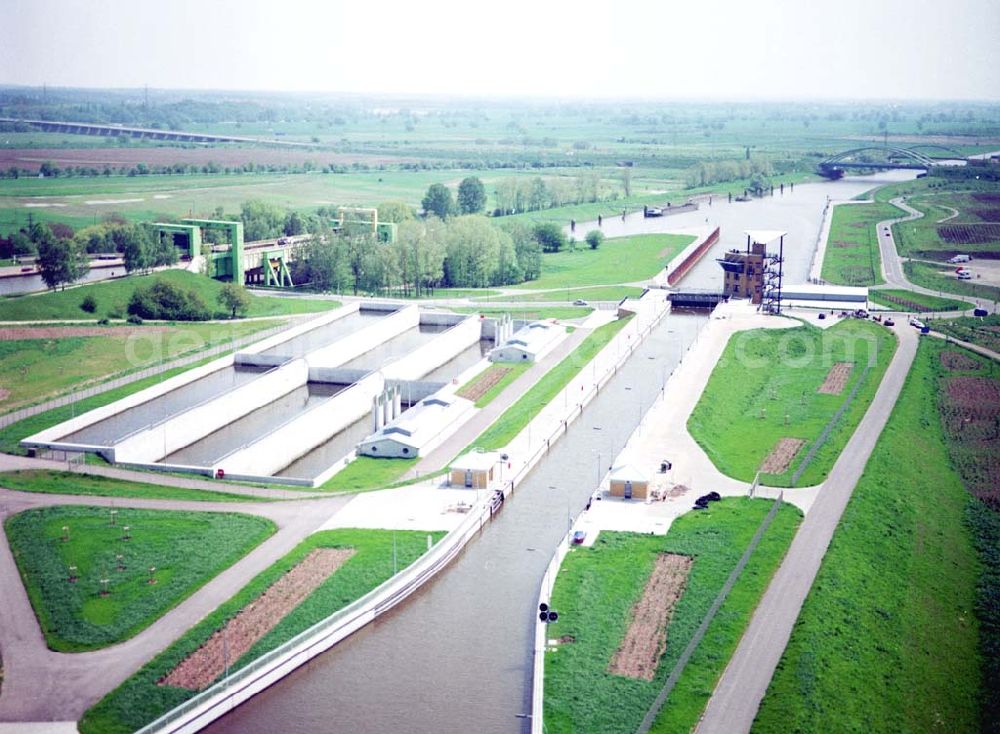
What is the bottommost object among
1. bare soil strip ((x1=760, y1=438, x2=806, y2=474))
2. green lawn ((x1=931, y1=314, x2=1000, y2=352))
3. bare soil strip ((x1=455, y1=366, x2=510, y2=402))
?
bare soil strip ((x1=760, y1=438, x2=806, y2=474))

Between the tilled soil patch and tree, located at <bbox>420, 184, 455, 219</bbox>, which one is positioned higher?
tree, located at <bbox>420, 184, 455, 219</bbox>

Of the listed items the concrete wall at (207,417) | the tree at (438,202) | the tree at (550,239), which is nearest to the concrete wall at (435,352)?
the concrete wall at (207,417)

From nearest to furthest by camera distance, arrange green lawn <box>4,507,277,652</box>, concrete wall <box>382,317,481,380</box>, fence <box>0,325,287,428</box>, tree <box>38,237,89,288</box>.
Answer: green lawn <box>4,507,277,652</box>
fence <box>0,325,287,428</box>
concrete wall <box>382,317,481,380</box>
tree <box>38,237,89,288</box>

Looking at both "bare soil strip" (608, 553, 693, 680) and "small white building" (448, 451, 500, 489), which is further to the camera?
A: "small white building" (448, 451, 500, 489)

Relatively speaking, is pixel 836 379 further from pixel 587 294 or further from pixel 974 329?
pixel 587 294

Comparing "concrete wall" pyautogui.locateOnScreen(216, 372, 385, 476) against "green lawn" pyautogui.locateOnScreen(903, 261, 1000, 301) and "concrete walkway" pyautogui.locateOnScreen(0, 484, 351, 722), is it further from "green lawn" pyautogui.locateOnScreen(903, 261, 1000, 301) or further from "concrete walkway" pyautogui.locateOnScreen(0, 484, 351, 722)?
"green lawn" pyautogui.locateOnScreen(903, 261, 1000, 301)

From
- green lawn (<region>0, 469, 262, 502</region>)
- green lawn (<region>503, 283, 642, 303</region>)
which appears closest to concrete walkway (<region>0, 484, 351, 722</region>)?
green lawn (<region>0, 469, 262, 502</region>)

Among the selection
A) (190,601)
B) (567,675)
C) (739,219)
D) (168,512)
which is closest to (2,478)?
(168,512)

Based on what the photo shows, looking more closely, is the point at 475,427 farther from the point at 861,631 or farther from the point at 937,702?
the point at 937,702

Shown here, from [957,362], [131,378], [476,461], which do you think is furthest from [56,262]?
[957,362]
